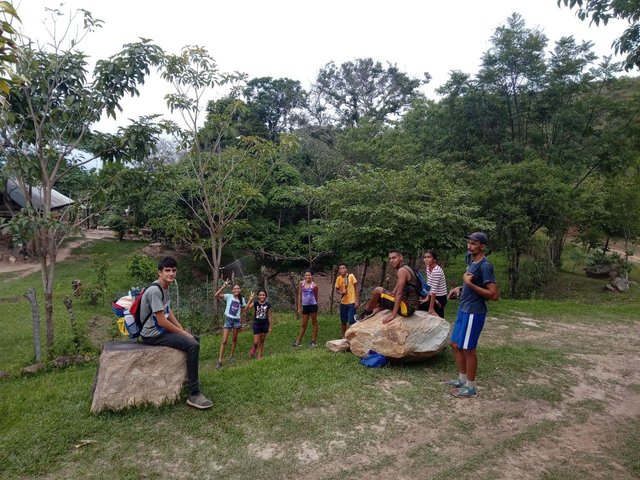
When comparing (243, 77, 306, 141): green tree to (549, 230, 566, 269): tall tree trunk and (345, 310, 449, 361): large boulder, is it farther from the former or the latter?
(345, 310, 449, 361): large boulder

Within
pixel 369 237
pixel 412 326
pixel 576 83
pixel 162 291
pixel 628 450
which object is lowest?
pixel 628 450

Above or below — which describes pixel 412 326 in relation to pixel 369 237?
below

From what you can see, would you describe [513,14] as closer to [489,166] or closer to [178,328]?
[489,166]

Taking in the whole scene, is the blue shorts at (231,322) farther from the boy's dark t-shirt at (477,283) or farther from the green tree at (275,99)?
the green tree at (275,99)

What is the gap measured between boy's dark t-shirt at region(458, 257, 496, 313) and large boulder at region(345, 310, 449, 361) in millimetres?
1173

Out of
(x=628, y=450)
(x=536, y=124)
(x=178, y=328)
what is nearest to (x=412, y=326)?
(x=628, y=450)

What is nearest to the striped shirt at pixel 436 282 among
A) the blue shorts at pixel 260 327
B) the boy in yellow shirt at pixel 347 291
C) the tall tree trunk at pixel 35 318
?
the boy in yellow shirt at pixel 347 291

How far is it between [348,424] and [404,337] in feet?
5.77

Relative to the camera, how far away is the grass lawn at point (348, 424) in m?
3.72

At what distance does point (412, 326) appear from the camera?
6012 millimetres

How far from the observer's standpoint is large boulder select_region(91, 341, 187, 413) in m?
4.59

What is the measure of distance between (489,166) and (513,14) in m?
6.16

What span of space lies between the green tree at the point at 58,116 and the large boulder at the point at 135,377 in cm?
307

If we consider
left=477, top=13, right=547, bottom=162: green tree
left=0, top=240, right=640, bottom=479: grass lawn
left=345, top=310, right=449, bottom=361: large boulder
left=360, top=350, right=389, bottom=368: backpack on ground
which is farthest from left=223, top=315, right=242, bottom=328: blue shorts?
left=477, top=13, right=547, bottom=162: green tree
